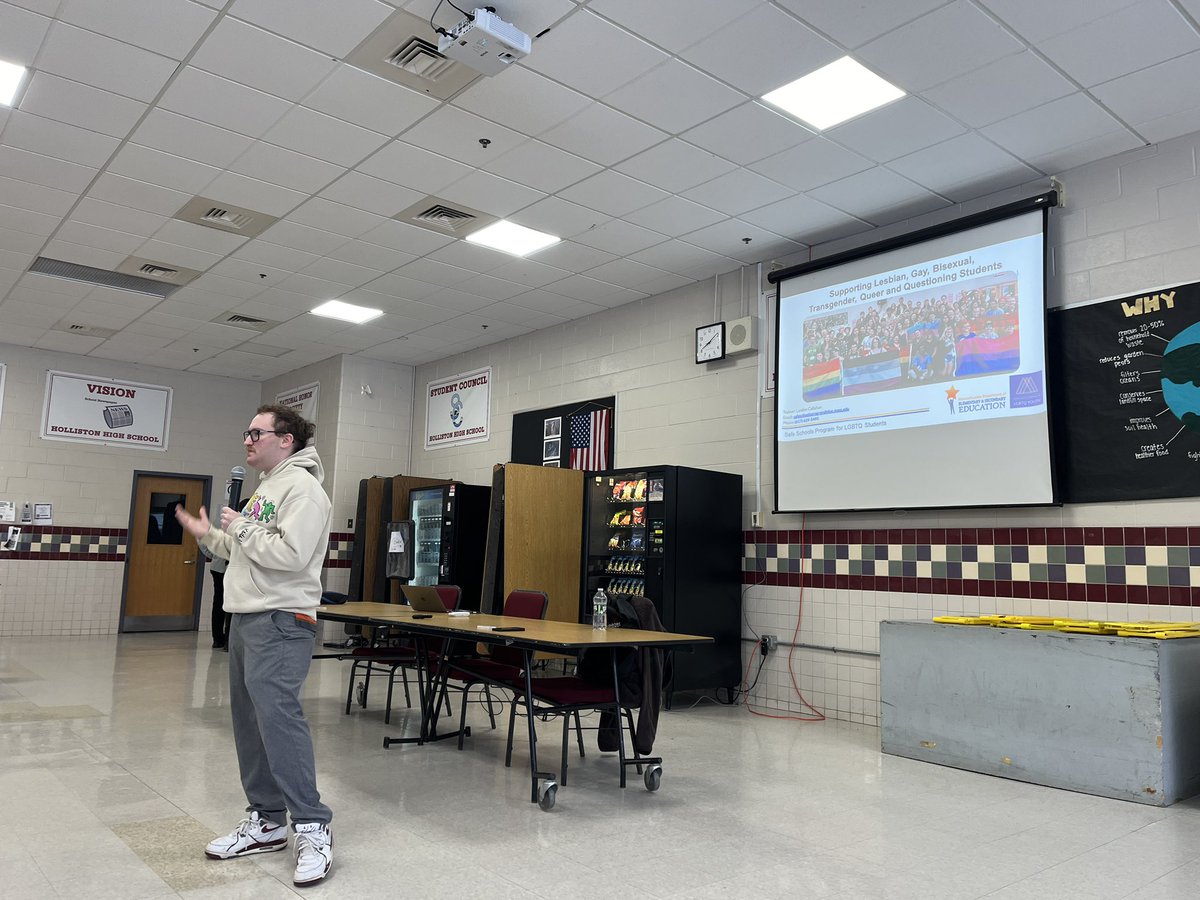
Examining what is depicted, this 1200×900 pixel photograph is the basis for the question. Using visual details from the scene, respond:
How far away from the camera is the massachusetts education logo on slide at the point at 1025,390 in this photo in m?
5.12

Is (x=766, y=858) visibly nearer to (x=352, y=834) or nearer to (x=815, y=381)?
(x=352, y=834)

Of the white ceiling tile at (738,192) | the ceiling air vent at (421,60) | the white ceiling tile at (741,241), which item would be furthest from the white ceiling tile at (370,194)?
the white ceiling tile at (741,241)

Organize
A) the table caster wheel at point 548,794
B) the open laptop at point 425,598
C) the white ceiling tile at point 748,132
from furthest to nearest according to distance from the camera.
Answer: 1. the open laptop at point 425,598
2. the white ceiling tile at point 748,132
3. the table caster wheel at point 548,794

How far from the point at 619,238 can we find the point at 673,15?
8.77 ft

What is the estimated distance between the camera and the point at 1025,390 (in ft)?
17.0

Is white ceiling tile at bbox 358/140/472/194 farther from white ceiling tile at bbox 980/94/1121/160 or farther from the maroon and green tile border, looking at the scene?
the maroon and green tile border

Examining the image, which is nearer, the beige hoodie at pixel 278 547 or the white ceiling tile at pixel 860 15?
the beige hoodie at pixel 278 547

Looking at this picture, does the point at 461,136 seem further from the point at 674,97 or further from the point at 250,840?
the point at 250,840

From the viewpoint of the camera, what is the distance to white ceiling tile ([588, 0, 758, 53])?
385 cm

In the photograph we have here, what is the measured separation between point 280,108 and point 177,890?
4008 millimetres

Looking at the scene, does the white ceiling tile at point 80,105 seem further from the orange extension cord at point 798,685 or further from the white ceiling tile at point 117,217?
the orange extension cord at point 798,685

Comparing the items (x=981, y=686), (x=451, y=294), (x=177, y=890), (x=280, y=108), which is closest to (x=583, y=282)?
(x=451, y=294)

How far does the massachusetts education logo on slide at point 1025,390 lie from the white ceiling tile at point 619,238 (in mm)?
2691

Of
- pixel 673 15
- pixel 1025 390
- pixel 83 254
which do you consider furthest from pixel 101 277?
pixel 1025 390
